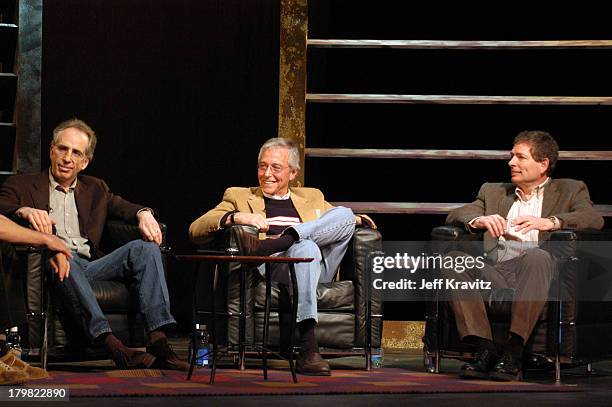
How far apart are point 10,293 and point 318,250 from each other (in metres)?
1.36

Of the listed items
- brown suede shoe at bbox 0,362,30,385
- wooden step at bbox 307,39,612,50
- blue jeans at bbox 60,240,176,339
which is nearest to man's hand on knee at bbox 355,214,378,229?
blue jeans at bbox 60,240,176,339

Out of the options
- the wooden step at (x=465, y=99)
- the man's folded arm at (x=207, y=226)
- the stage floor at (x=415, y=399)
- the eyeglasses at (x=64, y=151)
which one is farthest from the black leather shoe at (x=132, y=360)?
the wooden step at (x=465, y=99)

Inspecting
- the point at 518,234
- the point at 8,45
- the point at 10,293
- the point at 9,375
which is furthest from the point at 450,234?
the point at 8,45

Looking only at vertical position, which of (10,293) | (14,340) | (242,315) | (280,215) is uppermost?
(280,215)

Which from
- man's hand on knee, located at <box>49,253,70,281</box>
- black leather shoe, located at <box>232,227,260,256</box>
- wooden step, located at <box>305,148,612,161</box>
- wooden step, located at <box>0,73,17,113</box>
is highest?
wooden step, located at <box>0,73,17,113</box>

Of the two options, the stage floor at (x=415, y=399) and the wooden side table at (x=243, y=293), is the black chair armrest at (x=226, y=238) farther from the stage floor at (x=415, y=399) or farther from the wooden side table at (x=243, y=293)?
the stage floor at (x=415, y=399)

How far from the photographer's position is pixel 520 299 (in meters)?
4.95

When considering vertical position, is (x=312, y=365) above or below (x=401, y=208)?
below

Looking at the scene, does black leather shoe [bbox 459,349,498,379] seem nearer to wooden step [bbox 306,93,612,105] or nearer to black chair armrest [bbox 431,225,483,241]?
black chair armrest [bbox 431,225,483,241]

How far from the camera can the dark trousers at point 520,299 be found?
495 centimetres

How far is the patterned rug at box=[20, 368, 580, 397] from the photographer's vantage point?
13.8ft

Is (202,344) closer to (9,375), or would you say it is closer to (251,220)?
(251,220)

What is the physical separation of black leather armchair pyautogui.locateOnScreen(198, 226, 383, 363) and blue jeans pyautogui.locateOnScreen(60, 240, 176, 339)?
0.29m

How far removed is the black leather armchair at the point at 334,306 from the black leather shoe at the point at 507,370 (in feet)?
2.20
